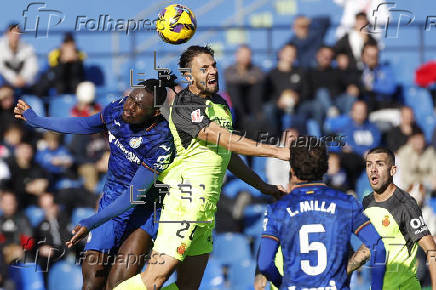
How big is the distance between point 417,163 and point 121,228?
19.6 ft

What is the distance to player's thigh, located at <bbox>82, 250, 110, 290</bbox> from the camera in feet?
23.4

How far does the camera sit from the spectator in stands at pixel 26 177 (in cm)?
1116

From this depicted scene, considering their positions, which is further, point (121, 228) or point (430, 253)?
point (121, 228)

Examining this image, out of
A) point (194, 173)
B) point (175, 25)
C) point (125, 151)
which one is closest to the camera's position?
point (194, 173)

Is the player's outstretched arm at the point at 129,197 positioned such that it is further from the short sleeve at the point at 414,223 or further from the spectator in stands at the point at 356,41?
the spectator in stands at the point at 356,41

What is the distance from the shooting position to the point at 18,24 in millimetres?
12547

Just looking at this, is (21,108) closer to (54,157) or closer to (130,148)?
(130,148)

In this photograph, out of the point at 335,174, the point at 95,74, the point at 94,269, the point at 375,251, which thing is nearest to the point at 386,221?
the point at 375,251

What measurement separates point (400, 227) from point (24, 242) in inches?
192

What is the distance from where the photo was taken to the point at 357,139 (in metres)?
12.0

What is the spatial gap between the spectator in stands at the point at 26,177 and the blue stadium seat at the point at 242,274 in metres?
2.81

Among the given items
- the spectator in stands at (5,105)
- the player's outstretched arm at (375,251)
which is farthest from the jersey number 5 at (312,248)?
the spectator in stands at (5,105)

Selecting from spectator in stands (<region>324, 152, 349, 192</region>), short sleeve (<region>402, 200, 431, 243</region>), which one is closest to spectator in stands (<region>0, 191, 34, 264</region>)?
spectator in stands (<region>324, 152, 349, 192</region>)

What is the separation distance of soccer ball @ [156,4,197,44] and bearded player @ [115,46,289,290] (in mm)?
648
